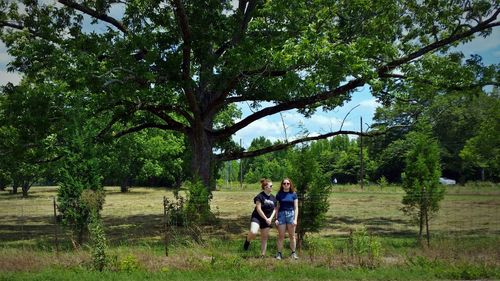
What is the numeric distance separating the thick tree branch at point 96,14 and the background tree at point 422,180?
11.6 metres

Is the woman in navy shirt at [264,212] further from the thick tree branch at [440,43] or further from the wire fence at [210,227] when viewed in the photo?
the thick tree branch at [440,43]

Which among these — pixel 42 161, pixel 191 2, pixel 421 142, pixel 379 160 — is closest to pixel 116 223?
pixel 42 161

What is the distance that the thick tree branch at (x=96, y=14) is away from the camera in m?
17.5

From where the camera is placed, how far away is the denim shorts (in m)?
11.5

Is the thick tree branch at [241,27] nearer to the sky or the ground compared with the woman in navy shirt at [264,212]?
nearer to the sky

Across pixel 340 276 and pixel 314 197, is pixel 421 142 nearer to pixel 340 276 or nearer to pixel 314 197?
pixel 314 197

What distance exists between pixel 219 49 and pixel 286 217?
9693 mm

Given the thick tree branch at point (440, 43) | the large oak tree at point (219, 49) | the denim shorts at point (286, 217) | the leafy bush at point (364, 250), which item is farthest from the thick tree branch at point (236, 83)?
the leafy bush at point (364, 250)

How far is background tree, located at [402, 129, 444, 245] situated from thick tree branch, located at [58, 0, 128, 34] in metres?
11.6

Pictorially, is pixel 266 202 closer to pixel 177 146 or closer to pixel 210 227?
pixel 210 227

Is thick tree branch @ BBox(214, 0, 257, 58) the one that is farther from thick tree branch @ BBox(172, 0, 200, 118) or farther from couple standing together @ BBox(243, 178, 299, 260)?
couple standing together @ BBox(243, 178, 299, 260)

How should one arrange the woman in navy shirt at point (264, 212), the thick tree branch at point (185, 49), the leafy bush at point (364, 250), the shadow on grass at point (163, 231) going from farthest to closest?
the thick tree branch at point (185, 49) < the shadow on grass at point (163, 231) < the woman in navy shirt at point (264, 212) < the leafy bush at point (364, 250)

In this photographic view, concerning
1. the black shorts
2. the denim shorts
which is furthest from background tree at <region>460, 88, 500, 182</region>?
the black shorts

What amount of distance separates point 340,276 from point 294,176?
4.28 m
